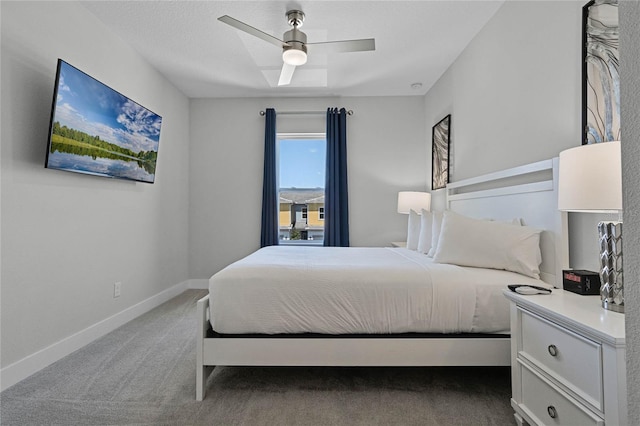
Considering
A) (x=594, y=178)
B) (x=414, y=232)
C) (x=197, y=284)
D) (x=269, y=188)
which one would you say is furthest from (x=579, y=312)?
(x=197, y=284)

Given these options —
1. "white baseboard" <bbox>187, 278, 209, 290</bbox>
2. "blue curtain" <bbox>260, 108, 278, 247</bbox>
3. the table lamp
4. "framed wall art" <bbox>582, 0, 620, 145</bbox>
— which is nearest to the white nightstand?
the table lamp

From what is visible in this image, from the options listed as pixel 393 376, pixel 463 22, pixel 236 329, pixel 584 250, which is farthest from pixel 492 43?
pixel 236 329

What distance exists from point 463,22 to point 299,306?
2.76 meters

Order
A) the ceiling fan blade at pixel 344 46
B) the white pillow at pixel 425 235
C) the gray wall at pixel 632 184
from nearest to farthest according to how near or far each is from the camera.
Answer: the gray wall at pixel 632 184, the ceiling fan blade at pixel 344 46, the white pillow at pixel 425 235

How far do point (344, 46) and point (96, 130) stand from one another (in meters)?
2.04

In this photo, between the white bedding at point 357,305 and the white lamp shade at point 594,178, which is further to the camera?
the white bedding at point 357,305

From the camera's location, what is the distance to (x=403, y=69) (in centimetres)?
381

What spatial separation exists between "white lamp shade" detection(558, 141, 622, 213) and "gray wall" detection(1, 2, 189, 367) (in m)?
3.04

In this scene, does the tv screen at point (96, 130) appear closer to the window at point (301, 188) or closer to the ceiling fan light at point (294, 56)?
the ceiling fan light at point (294, 56)

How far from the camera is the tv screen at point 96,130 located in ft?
7.28

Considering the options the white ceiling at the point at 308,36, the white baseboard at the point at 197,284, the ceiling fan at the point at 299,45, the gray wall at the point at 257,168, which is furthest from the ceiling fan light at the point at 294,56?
the white baseboard at the point at 197,284

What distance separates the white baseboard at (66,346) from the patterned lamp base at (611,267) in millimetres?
3177

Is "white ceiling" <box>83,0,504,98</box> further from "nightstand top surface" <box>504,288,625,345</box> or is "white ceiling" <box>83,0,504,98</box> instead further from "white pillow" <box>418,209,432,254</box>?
"nightstand top surface" <box>504,288,625,345</box>

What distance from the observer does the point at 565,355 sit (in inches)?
50.5
